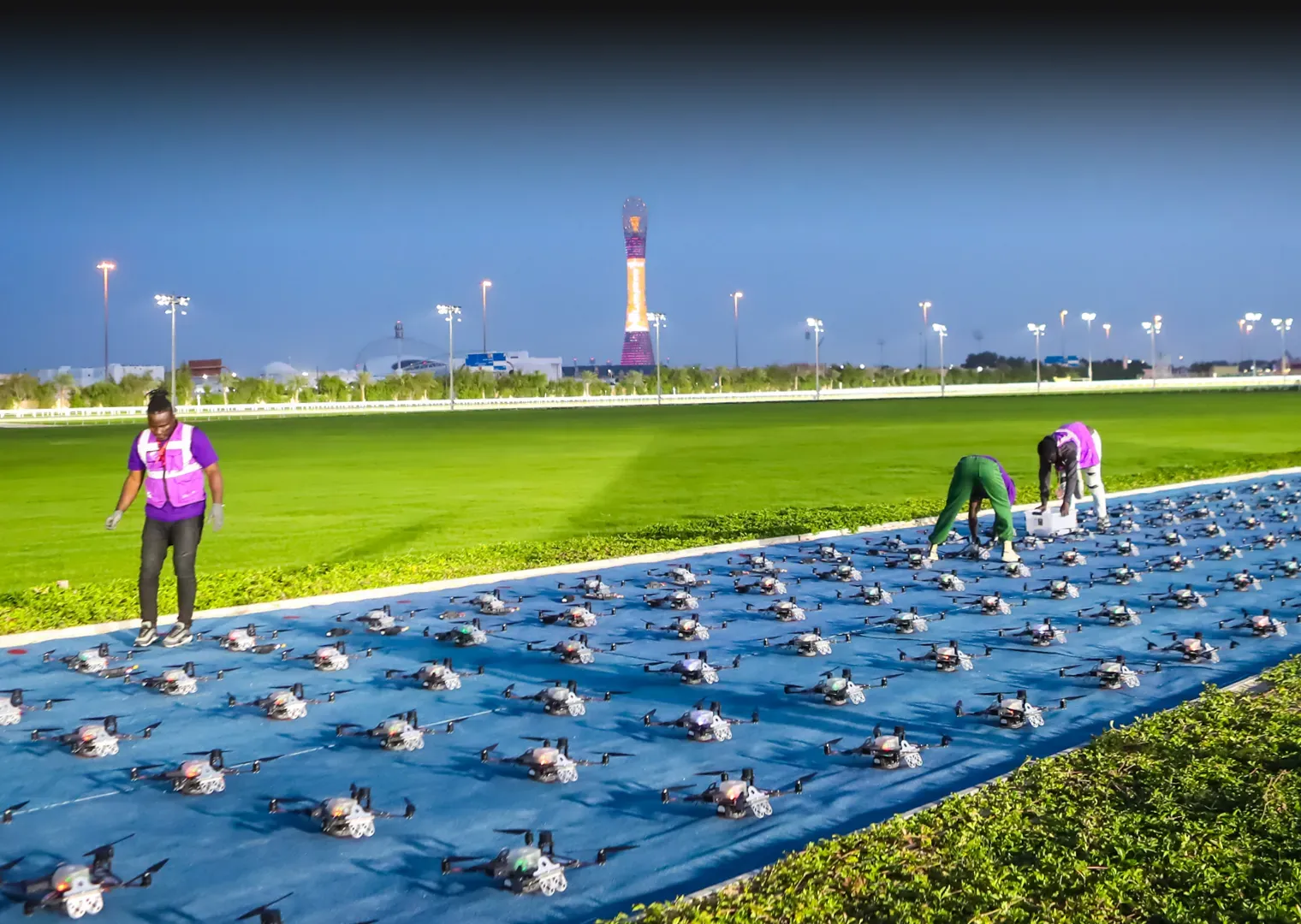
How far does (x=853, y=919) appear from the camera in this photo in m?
5.37

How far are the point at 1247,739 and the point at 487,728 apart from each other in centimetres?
522

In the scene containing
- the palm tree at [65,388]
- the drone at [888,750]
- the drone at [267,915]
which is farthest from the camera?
the palm tree at [65,388]

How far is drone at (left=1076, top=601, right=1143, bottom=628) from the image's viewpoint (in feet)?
38.0

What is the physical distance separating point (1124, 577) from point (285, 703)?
9816mm

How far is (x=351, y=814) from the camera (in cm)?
652

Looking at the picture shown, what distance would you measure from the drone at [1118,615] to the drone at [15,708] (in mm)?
9494

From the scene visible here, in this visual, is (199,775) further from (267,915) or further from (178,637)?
(178,637)

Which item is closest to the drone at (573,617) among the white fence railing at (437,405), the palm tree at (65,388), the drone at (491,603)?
the drone at (491,603)

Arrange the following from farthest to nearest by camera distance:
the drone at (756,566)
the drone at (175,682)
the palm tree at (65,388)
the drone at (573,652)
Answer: the palm tree at (65,388)
the drone at (756,566)
the drone at (573,652)
the drone at (175,682)

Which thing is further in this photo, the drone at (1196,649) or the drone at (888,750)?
the drone at (1196,649)

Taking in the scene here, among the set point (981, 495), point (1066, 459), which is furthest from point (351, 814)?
point (1066, 459)

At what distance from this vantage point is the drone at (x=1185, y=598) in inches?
488

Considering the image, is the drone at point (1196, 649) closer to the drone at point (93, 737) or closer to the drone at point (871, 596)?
the drone at point (871, 596)

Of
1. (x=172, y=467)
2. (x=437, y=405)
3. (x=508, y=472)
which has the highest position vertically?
(x=437, y=405)
